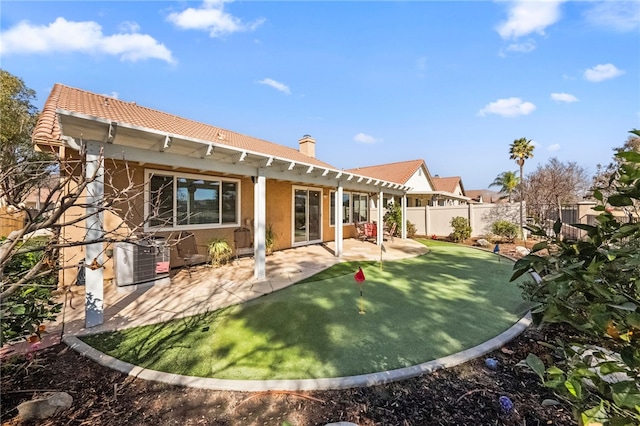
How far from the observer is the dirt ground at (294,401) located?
2.64 m

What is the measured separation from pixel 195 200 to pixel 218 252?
1.88 m

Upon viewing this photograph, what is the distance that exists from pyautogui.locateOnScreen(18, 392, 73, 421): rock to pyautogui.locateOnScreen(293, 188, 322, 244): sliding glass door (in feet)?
32.6

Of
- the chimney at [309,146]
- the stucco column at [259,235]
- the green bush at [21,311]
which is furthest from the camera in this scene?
the chimney at [309,146]

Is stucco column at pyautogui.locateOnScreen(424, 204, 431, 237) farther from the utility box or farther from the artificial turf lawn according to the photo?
the utility box

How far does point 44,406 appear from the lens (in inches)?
105

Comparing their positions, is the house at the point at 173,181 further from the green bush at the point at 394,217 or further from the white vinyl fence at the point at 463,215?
the white vinyl fence at the point at 463,215

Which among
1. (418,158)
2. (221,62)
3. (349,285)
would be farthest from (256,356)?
(418,158)

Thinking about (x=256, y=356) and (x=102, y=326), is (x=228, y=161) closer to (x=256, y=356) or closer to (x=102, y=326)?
(x=102, y=326)

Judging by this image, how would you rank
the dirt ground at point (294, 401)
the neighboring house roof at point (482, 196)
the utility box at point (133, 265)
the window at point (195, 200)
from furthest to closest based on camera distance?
the neighboring house roof at point (482, 196)
the window at point (195, 200)
the utility box at point (133, 265)
the dirt ground at point (294, 401)

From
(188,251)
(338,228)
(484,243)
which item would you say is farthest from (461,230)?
(188,251)

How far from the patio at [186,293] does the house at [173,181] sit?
0.45m

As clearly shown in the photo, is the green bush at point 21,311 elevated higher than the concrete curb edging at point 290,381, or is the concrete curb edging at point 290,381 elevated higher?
the green bush at point 21,311

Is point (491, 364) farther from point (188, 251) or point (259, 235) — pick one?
point (188, 251)

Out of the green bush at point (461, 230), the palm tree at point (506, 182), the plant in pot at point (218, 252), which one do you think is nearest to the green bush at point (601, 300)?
the plant in pot at point (218, 252)
